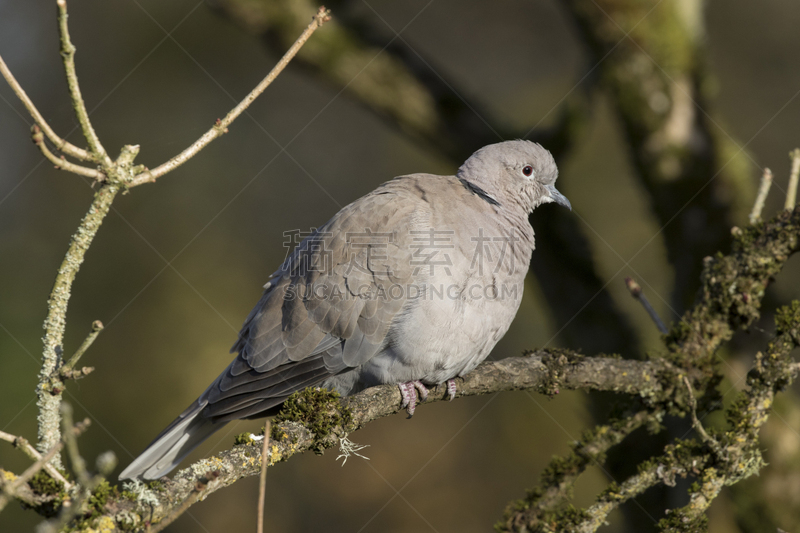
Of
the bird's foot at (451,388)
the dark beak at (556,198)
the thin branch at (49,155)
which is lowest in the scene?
the thin branch at (49,155)

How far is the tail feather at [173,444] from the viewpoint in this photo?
103 inches

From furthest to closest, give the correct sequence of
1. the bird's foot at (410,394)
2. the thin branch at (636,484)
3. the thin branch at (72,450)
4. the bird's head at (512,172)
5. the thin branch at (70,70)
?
the bird's head at (512,172) < the bird's foot at (410,394) < the thin branch at (636,484) < the thin branch at (70,70) < the thin branch at (72,450)

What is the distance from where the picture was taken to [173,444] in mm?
2711

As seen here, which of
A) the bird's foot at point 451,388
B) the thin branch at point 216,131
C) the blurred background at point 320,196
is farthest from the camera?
the blurred background at point 320,196

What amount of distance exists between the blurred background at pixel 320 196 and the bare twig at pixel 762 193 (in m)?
1.09

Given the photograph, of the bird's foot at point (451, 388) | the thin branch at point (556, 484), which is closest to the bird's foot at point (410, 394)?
the bird's foot at point (451, 388)

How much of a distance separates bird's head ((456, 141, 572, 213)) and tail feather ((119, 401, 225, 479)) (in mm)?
1766

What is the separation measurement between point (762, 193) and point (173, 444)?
281 centimetres

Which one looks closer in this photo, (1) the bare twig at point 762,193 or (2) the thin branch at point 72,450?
(2) the thin branch at point 72,450

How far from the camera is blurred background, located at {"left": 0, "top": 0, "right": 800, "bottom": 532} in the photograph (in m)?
4.00

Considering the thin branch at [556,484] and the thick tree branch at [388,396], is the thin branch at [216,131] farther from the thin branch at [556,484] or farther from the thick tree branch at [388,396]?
the thin branch at [556,484]

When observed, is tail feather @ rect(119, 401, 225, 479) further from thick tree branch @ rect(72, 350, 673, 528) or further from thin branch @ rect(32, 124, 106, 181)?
thin branch @ rect(32, 124, 106, 181)

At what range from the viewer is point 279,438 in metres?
1.86

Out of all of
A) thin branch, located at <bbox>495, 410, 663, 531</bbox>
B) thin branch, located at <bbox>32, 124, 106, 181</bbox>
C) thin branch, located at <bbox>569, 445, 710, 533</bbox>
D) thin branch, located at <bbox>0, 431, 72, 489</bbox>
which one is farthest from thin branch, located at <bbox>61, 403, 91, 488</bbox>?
thin branch, located at <bbox>569, 445, 710, 533</bbox>
